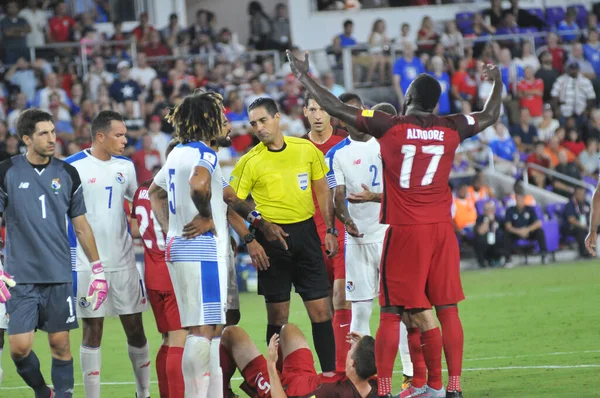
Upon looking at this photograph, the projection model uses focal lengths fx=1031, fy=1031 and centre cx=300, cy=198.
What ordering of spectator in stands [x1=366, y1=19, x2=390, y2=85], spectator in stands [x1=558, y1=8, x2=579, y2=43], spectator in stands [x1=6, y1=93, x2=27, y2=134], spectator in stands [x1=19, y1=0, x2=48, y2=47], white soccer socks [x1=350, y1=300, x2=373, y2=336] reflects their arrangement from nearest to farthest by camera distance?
1. white soccer socks [x1=350, y1=300, x2=373, y2=336]
2. spectator in stands [x1=6, y1=93, x2=27, y2=134]
3. spectator in stands [x1=19, y1=0, x2=48, y2=47]
4. spectator in stands [x1=366, y1=19, x2=390, y2=85]
5. spectator in stands [x1=558, y1=8, x2=579, y2=43]

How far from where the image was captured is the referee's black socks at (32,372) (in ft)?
27.2

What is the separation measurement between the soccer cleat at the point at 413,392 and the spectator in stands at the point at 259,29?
60.5 feet

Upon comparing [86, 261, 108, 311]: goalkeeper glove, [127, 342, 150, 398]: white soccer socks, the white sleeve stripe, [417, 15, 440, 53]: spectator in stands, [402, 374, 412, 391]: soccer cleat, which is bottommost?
[402, 374, 412, 391]: soccer cleat

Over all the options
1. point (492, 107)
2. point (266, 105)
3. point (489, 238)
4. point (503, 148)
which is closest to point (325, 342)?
point (266, 105)

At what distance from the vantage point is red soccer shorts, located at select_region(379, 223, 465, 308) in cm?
819

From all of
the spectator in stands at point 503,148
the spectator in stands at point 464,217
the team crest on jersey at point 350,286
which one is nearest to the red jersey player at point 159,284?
the team crest on jersey at point 350,286

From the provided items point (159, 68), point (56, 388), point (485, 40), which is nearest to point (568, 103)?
point (485, 40)

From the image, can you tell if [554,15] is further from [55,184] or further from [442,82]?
[55,184]

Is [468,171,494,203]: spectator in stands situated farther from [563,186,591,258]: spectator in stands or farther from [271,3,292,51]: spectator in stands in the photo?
[271,3,292,51]: spectator in stands

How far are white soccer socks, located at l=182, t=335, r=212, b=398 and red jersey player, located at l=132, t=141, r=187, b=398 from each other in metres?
0.77

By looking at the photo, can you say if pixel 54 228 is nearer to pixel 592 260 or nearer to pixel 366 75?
pixel 592 260

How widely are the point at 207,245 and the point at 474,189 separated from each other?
1539 cm

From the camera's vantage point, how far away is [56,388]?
8.30 m

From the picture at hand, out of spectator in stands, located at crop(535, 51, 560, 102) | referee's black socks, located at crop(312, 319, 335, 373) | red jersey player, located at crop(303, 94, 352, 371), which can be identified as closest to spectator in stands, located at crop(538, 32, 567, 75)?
spectator in stands, located at crop(535, 51, 560, 102)
